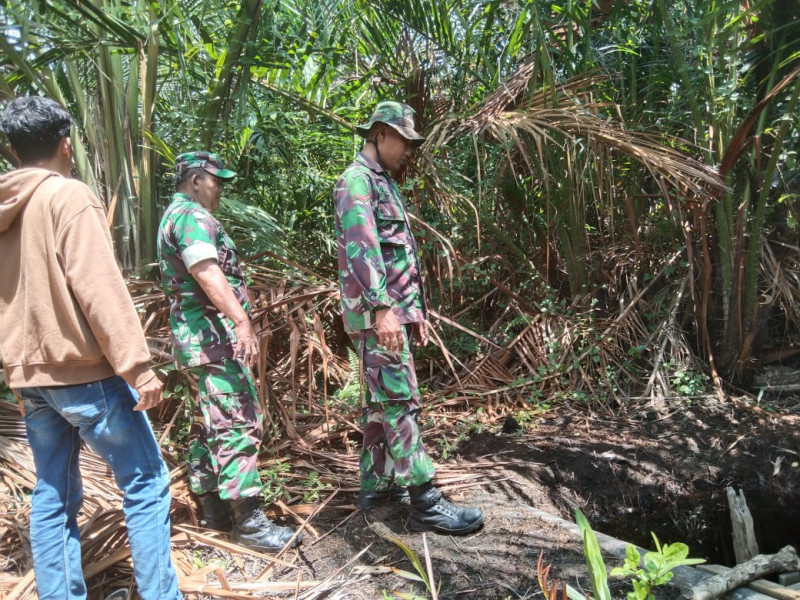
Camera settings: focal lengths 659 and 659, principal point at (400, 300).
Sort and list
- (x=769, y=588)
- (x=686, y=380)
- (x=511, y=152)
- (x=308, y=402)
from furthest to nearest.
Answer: (x=686, y=380), (x=511, y=152), (x=308, y=402), (x=769, y=588)

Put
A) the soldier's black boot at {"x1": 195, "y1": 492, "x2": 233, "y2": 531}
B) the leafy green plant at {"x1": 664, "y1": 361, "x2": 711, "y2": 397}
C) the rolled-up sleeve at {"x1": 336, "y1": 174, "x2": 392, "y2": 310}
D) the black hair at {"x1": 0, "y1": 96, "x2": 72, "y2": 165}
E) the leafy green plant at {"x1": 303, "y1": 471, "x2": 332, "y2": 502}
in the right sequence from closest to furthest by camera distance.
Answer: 1. the black hair at {"x1": 0, "y1": 96, "x2": 72, "y2": 165}
2. the rolled-up sleeve at {"x1": 336, "y1": 174, "x2": 392, "y2": 310}
3. the soldier's black boot at {"x1": 195, "y1": 492, "x2": 233, "y2": 531}
4. the leafy green plant at {"x1": 303, "y1": 471, "x2": 332, "y2": 502}
5. the leafy green plant at {"x1": 664, "y1": 361, "x2": 711, "y2": 397}

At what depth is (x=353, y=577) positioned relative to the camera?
7.72 ft

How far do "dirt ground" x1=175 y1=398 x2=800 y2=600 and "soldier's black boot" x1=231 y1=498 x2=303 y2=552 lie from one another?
7 cm

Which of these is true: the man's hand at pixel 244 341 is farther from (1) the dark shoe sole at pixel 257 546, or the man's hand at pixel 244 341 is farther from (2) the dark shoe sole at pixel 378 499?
(2) the dark shoe sole at pixel 378 499

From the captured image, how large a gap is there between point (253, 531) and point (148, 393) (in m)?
0.95

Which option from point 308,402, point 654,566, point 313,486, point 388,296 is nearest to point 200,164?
point 388,296

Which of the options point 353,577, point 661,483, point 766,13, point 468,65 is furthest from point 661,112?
point 353,577

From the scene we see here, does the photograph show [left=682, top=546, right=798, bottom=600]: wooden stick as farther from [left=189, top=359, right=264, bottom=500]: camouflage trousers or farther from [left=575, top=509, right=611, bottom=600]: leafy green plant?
[left=189, top=359, right=264, bottom=500]: camouflage trousers

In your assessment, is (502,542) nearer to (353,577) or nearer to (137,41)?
(353,577)

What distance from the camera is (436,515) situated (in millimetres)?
2588

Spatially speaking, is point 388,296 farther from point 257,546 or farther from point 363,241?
point 257,546

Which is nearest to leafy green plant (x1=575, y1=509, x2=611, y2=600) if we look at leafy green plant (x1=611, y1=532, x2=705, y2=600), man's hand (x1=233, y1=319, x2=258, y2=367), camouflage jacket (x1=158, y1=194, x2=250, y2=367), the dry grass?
leafy green plant (x1=611, y1=532, x2=705, y2=600)

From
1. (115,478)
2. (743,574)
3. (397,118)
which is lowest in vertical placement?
(743,574)

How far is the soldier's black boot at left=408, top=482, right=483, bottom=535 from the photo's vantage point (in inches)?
102
